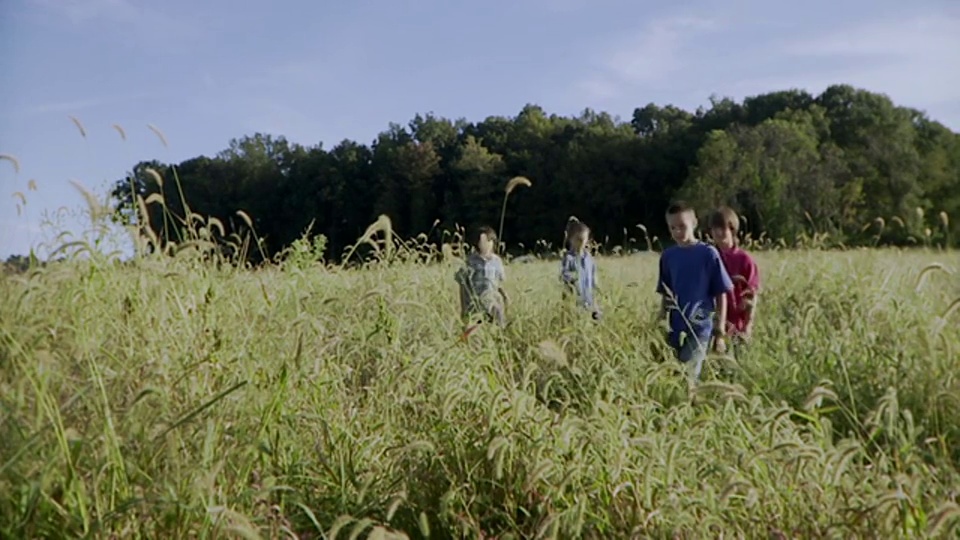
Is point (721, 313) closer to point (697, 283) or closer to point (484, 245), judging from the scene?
point (697, 283)

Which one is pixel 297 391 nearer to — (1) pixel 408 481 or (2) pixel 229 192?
(1) pixel 408 481

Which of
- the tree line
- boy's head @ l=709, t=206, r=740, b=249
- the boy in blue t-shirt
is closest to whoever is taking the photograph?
the boy in blue t-shirt

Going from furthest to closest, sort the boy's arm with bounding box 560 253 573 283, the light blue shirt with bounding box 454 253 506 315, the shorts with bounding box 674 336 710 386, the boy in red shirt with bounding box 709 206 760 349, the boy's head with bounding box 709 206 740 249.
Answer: the boy's arm with bounding box 560 253 573 283, the light blue shirt with bounding box 454 253 506 315, the boy's head with bounding box 709 206 740 249, the boy in red shirt with bounding box 709 206 760 349, the shorts with bounding box 674 336 710 386

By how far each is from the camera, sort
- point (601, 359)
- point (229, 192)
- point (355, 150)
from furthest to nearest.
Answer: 1. point (355, 150)
2. point (229, 192)
3. point (601, 359)

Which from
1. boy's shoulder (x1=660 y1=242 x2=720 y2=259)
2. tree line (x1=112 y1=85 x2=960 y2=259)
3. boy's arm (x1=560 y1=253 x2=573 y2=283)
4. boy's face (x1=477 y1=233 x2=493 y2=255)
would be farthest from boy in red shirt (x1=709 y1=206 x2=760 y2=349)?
tree line (x1=112 y1=85 x2=960 y2=259)

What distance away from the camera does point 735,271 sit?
529cm

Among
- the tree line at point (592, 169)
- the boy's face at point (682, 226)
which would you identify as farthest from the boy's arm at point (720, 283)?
the tree line at point (592, 169)

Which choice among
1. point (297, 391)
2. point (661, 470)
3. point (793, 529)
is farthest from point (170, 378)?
point (793, 529)

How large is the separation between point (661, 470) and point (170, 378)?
5.13ft

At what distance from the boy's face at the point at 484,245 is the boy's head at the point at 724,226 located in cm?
167

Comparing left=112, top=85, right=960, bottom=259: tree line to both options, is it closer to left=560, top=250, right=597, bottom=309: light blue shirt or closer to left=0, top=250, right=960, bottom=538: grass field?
left=560, top=250, right=597, bottom=309: light blue shirt

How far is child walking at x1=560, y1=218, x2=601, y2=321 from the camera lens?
6098mm

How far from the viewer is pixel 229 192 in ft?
138

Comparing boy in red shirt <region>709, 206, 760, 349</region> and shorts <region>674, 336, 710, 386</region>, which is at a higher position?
boy in red shirt <region>709, 206, 760, 349</region>
